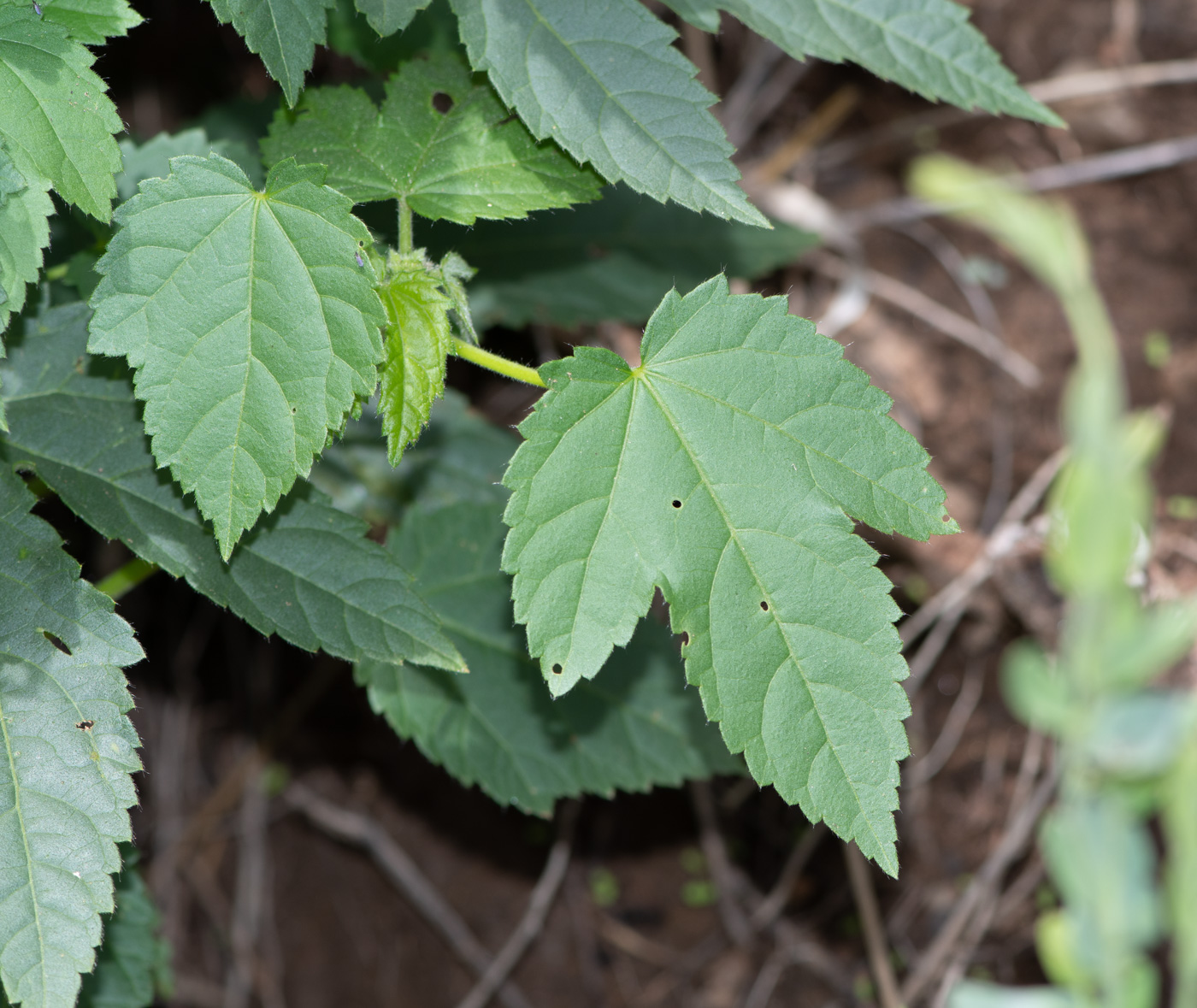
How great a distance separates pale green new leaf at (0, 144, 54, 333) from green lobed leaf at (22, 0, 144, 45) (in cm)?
20

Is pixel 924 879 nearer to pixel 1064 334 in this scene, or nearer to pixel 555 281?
pixel 1064 334

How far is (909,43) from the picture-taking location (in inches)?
65.3

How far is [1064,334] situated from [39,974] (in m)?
2.82

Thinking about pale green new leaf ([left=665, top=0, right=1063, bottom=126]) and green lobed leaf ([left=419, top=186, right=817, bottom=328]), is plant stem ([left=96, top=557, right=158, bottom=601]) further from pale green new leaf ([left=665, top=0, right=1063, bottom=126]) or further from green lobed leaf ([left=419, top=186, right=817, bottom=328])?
pale green new leaf ([left=665, top=0, right=1063, bottom=126])

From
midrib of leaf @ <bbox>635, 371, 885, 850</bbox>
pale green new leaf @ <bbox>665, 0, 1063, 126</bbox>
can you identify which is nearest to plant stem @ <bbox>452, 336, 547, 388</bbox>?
midrib of leaf @ <bbox>635, 371, 885, 850</bbox>

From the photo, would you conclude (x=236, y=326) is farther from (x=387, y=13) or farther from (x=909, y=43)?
(x=909, y=43)

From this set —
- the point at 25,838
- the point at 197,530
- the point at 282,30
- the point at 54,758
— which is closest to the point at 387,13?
the point at 282,30

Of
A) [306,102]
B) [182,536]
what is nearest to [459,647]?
[182,536]

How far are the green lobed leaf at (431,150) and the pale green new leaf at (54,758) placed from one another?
0.68 meters

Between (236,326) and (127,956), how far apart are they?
1250 millimetres

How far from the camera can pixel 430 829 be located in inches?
120

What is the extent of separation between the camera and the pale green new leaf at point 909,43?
1.62 metres

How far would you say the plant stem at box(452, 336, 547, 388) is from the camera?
146 cm

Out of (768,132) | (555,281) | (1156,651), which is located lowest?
(555,281)
